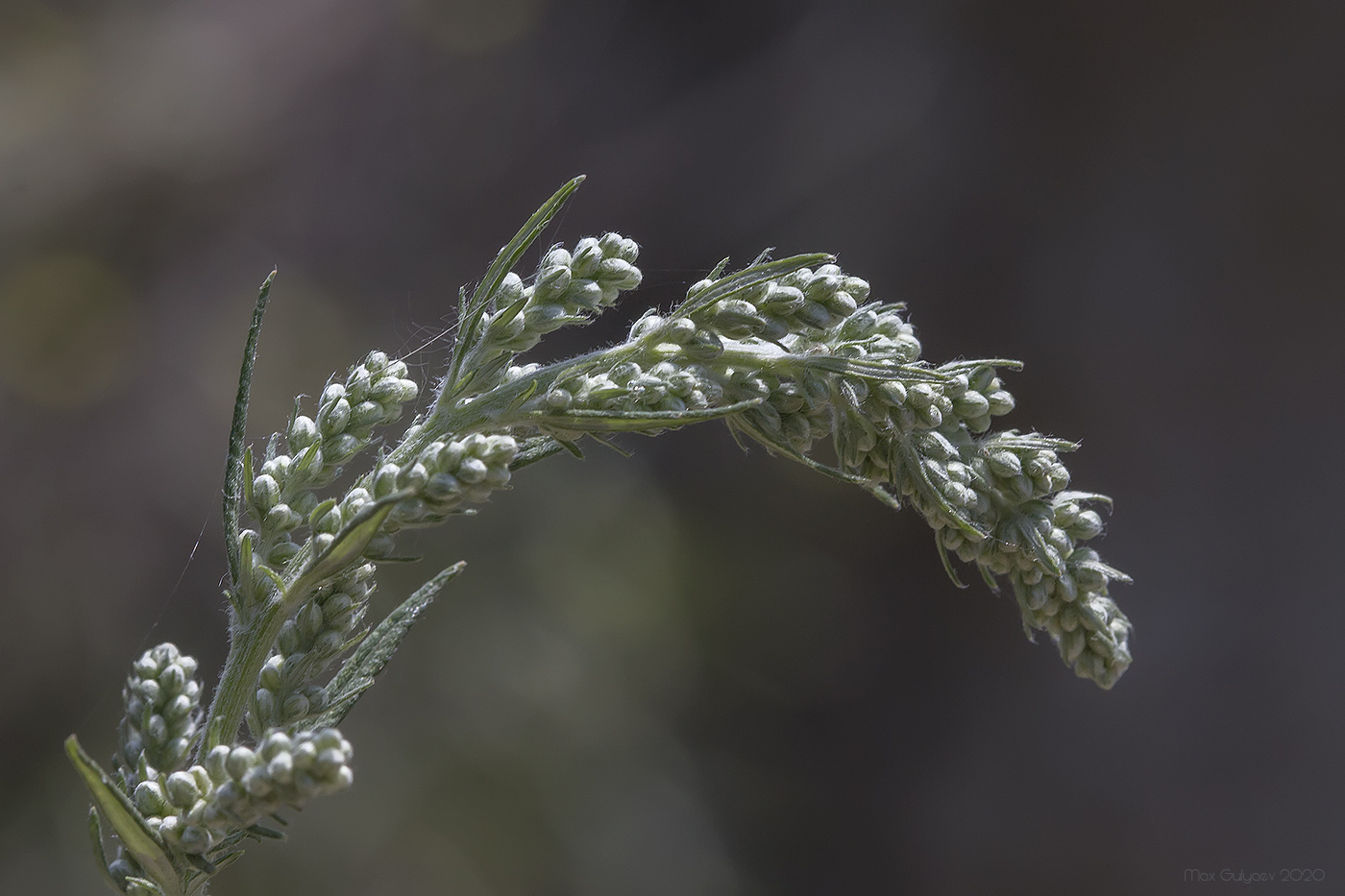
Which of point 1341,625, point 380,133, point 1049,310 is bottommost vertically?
point 1341,625

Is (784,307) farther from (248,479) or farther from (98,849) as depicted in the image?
(98,849)

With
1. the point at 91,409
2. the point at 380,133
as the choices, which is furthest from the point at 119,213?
the point at 380,133

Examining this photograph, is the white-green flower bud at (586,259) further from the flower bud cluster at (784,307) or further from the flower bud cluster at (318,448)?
the flower bud cluster at (318,448)

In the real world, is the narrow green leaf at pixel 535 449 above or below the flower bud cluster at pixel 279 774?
above

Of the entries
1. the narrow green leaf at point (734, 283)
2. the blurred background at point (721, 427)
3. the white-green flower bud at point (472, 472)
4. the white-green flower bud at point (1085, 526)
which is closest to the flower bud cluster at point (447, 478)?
the white-green flower bud at point (472, 472)

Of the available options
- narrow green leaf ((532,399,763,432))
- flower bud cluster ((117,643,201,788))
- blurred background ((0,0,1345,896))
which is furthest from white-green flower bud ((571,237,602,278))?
blurred background ((0,0,1345,896))

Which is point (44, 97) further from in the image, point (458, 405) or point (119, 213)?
point (458, 405)
